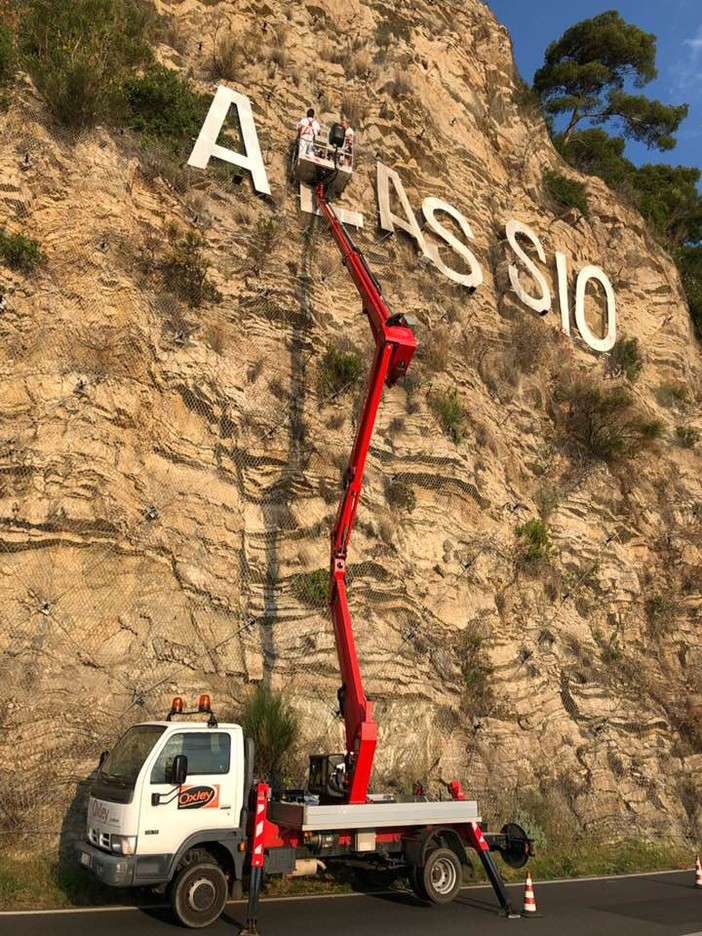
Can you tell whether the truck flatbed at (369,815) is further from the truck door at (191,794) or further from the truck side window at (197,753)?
the truck side window at (197,753)

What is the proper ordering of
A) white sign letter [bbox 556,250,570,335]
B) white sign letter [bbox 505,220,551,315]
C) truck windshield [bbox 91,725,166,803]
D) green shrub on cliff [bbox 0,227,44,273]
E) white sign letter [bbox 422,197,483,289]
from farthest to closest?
white sign letter [bbox 556,250,570,335] → white sign letter [bbox 505,220,551,315] → white sign letter [bbox 422,197,483,289] → green shrub on cliff [bbox 0,227,44,273] → truck windshield [bbox 91,725,166,803]

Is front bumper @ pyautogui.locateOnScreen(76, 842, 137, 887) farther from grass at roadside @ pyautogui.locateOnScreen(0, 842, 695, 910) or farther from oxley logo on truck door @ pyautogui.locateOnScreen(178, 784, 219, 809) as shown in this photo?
grass at roadside @ pyautogui.locateOnScreen(0, 842, 695, 910)

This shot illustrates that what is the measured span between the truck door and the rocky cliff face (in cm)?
260

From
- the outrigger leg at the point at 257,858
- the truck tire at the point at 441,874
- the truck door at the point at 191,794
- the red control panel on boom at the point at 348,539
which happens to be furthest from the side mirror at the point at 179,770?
the truck tire at the point at 441,874

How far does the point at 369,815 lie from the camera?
8.31 metres

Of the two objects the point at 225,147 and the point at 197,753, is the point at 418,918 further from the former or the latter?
the point at 225,147

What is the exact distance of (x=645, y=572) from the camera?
18.6 meters

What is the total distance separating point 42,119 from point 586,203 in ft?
60.4

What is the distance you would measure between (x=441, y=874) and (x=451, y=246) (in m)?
15.4

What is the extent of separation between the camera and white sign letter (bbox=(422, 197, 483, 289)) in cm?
1938

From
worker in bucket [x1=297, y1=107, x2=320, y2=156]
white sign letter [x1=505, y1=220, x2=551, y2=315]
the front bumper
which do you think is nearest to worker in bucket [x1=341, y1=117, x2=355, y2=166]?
worker in bucket [x1=297, y1=107, x2=320, y2=156]

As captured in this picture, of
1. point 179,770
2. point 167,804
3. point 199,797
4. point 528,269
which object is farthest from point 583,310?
point 167,804

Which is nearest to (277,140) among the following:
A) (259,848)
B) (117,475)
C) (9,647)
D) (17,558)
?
(117,475)

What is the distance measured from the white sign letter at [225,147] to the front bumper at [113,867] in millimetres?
13128
